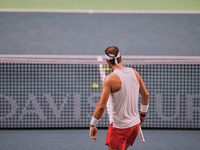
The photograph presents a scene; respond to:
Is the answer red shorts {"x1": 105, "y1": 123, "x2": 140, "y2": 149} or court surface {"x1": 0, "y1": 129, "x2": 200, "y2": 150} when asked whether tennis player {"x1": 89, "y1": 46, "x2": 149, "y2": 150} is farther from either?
court surface {"x1": 0, "y1": 129, "x2": 200, "y2": 150}

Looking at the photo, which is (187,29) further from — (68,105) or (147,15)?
(68,105)

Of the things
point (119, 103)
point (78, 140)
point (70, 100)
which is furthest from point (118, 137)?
point (70, 100)

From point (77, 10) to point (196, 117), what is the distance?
15.4ft

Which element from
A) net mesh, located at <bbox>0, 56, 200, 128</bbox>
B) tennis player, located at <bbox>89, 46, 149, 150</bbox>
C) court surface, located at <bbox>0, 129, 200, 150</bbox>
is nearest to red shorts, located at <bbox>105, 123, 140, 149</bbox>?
tennis player, located at <bbox>89, 46, 149, 150</bbox>

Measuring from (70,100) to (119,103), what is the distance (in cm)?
373

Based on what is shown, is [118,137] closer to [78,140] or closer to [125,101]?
[125,101]

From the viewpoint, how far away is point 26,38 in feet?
21.6

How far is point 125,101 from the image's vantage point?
7.53 ft

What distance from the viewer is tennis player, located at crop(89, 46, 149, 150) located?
2234 mm

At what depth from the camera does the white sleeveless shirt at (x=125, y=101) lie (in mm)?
2268

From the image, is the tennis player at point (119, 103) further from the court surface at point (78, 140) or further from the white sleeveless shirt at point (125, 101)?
the court surface at point (78, 140)

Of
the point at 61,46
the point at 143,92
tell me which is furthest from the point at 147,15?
the point at 143,92

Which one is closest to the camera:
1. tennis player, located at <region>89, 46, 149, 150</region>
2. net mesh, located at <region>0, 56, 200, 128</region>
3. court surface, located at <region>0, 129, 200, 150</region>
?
tennis player, located at <region>89, 46, 149, 150</region>

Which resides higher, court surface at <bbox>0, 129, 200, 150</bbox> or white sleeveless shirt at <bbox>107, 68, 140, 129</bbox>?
white sleeveless shirt at <bbox>107, 68, 140, 129</bbox>
